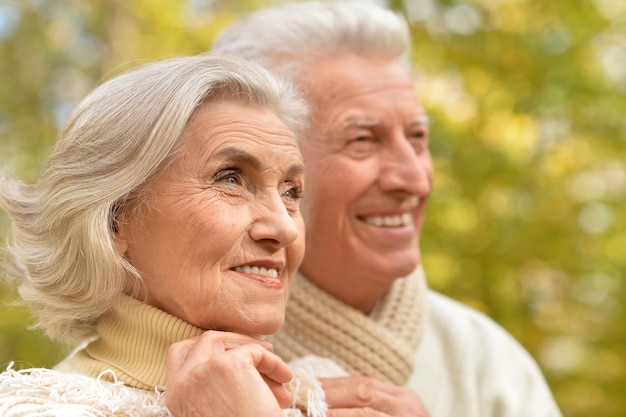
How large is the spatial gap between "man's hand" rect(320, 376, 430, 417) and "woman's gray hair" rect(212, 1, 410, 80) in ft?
3.11

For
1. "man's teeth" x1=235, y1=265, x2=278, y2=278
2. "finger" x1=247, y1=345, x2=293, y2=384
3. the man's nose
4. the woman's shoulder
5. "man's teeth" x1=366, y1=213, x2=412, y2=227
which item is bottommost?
the woman's shoulder

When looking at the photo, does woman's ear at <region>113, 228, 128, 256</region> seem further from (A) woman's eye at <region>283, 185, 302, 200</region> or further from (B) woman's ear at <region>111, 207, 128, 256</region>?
(A) woman's eye at <region>283, 185, 302, 200</region>

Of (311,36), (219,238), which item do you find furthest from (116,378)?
(311,36)

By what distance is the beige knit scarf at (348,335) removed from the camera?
2.49m

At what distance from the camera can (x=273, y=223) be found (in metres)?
1.75

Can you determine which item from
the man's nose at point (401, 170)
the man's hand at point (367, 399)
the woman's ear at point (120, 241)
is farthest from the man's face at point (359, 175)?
the woman's ear at point (120, 241)

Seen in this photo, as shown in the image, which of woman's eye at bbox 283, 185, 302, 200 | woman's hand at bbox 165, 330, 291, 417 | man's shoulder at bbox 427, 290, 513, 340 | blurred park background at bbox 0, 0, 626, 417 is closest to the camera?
woman's hand at bbox 165, 330, 291, 417

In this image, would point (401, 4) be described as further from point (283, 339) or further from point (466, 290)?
point (283, 339)

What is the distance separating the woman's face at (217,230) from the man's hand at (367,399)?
0.40 m

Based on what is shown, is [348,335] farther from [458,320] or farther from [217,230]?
[217,230]

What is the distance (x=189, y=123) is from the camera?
1.75 meters

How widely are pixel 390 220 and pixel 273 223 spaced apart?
0.92 meters

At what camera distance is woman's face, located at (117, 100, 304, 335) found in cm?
171

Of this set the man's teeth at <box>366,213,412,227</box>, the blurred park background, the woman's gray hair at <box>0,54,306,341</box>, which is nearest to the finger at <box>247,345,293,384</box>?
the woman's gray hair at <box>0,54,306,341</box>
